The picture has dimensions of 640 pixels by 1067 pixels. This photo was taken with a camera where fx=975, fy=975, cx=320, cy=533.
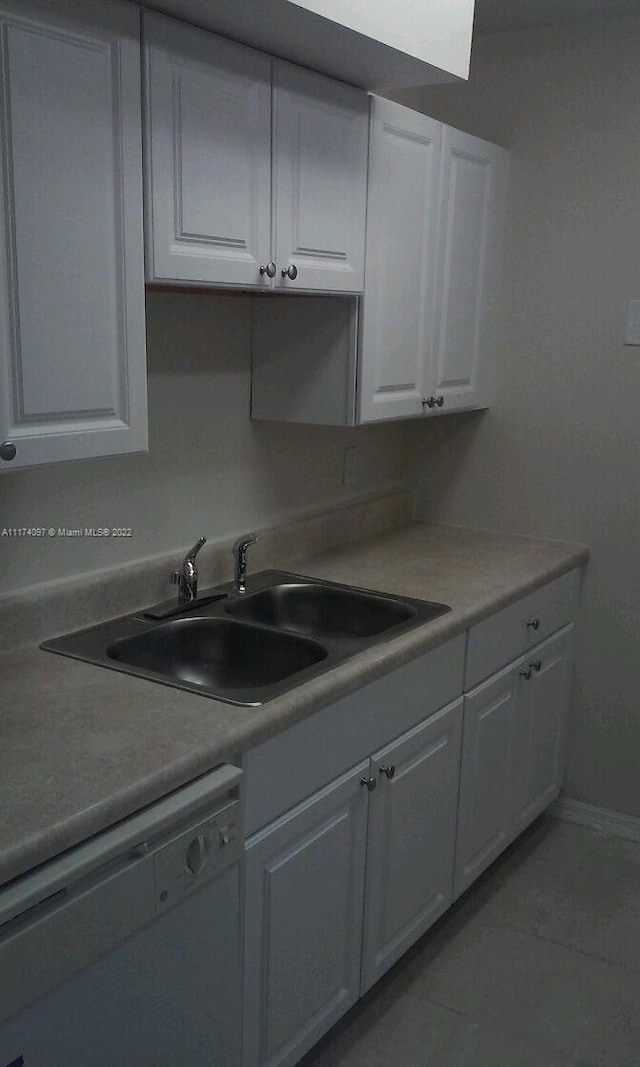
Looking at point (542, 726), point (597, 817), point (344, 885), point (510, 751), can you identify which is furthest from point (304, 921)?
point (597, 817)

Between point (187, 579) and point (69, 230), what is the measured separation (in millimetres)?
939

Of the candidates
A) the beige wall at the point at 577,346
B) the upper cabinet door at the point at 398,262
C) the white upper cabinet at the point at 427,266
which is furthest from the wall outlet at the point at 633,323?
the upper cabinet door at the point at 398,262

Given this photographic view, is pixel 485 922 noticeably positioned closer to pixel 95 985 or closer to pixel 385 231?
pixel 95 985

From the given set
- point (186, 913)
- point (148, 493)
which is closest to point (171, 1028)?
point (186, 913)

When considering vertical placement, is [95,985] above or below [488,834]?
above

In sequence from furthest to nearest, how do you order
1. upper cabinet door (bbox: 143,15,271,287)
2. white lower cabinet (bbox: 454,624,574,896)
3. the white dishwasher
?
1. white lower cabinet (bbox: 454,624,574,896)
2. upper cabinet door (bbox: 143,15,271,287)
3. the white dishwasher

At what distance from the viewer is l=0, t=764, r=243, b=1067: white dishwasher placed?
1.22 m

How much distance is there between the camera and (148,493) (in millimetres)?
2252

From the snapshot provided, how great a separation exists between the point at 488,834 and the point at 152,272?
176 cm

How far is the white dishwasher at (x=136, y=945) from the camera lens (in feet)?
4.01

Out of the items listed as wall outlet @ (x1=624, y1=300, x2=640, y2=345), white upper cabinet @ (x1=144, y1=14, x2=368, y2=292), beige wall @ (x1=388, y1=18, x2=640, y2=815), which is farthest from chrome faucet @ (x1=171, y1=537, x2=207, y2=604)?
wall outlet @ (x1=624, y1=300, x2=640, y2=345)

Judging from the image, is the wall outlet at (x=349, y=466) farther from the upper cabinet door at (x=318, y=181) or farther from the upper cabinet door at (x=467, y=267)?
the upper cabinet door at (x=318, y=181)

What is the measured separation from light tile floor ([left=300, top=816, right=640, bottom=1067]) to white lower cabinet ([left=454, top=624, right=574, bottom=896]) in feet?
0.46

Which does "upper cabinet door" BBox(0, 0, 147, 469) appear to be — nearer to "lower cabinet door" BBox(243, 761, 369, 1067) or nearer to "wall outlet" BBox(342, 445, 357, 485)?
"lower cabinet door" BBox(243, 761, 369, 1067)
